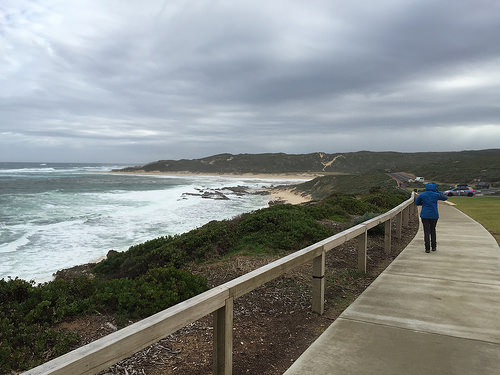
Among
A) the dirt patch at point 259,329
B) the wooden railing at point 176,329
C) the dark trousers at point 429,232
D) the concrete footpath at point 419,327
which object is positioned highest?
the wooden railing at point 176,329

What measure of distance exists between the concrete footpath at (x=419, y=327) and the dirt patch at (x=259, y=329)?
353 mm

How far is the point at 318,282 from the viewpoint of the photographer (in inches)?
174

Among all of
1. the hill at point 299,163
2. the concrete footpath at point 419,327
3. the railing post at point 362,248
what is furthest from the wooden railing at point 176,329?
the hill at point 299,163

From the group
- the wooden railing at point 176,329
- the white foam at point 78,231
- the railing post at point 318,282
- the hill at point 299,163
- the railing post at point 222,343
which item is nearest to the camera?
the wooden railing at point 176,329

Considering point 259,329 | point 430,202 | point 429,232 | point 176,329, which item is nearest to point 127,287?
point 259,329

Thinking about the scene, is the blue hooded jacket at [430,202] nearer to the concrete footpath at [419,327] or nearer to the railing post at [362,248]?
the concrete footpath at [419,327]

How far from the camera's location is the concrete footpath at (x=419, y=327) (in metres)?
3.00

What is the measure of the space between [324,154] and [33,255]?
142539mm

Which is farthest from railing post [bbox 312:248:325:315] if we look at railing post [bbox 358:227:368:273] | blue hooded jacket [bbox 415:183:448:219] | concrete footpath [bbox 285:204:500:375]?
blue hooded jacket [bbox 415:183:448:219]

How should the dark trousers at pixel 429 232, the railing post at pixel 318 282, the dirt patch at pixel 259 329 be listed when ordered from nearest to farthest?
the dirt patch at pixel 259 329, the railing post at pixel 318 282, the dark trousers at pixel 429 232

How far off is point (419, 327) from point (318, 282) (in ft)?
3.80

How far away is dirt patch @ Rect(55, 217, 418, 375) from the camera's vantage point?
11.0 feet

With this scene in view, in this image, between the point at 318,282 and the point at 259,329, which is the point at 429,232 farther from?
the point at 259,329

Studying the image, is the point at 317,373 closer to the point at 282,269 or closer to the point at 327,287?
the point at 282,269
